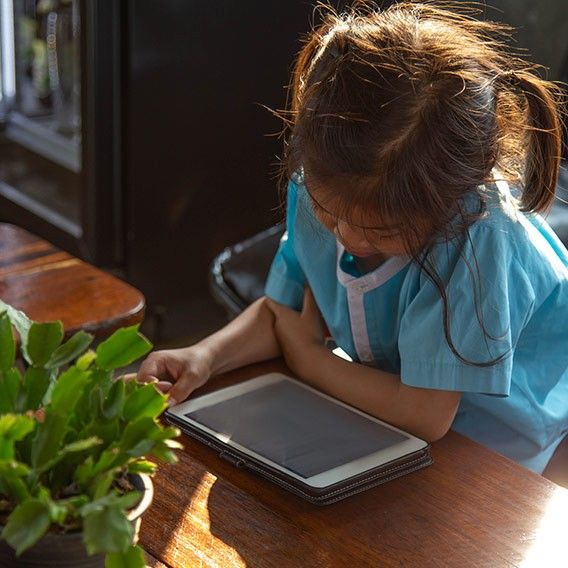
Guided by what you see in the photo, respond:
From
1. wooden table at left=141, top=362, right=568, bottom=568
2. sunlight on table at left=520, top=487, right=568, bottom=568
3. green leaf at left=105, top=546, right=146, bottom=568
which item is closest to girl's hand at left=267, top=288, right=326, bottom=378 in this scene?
wooden table at left=141, top=362, right=568, bottom=568

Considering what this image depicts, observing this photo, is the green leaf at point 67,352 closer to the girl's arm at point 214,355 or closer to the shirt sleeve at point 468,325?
the girl's arm at point 214,355

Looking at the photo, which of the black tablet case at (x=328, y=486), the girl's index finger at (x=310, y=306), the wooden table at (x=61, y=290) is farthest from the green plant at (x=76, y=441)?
the wooden table at (x=61, y=290)

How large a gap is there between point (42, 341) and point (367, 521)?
0.38 metres

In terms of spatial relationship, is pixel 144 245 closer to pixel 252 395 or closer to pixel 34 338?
pixel 252 395

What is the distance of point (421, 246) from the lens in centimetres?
118

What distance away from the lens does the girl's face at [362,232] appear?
1.13 m

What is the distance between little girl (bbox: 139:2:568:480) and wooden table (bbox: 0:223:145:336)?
29cm

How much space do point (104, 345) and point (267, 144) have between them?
1.90m

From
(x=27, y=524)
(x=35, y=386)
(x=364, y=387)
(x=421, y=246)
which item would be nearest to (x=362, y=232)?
(x=421, y=246)

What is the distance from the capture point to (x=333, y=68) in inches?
45.0

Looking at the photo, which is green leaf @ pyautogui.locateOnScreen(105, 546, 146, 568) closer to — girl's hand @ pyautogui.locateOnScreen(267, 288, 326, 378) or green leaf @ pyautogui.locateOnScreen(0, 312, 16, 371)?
green leaf @ pyautogui.locateOnScreen(0, 312, 16, 371)

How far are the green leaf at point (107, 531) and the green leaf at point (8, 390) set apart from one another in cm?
15

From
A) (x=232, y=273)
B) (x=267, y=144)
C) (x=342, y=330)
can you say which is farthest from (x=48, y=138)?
(x=342, y=330)

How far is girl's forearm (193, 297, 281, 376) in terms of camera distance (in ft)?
4.33
